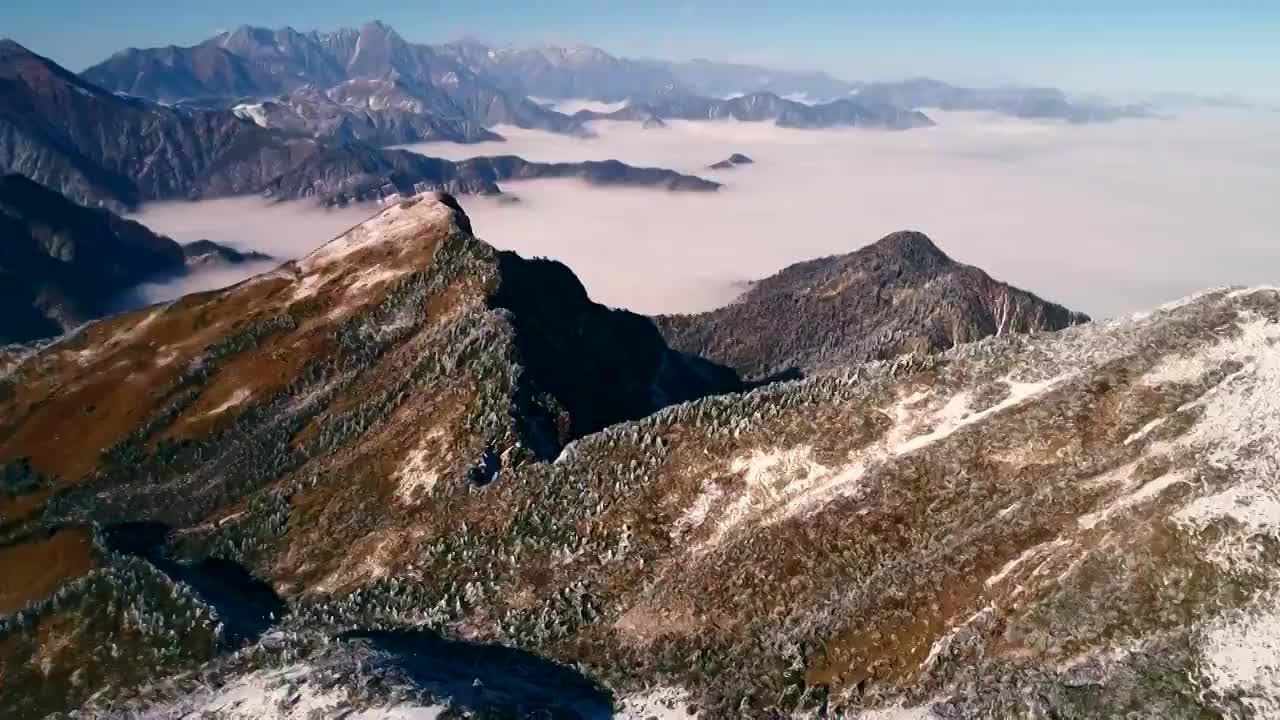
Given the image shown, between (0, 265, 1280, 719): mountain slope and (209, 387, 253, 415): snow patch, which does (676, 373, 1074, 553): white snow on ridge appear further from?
(209, 387, 253, 415): snow patch

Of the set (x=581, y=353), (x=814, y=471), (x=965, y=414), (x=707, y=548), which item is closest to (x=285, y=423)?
(x=581, y=353)

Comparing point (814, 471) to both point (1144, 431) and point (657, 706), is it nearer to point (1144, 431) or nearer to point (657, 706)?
point (657, 706)

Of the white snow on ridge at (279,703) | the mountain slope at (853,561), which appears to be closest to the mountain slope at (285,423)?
the mountain slope at (853,561)

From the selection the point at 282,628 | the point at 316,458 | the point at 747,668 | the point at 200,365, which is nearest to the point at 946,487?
the point at 747,668

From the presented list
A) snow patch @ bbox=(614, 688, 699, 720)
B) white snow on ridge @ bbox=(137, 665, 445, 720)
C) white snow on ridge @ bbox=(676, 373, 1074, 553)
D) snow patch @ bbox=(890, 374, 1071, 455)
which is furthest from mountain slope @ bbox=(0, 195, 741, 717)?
snow patch @ bbox=(890, 374, 1071, 455)

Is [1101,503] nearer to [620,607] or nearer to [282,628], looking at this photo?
[620,607]

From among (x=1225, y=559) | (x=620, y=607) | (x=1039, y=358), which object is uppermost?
(x=1039, y=358)

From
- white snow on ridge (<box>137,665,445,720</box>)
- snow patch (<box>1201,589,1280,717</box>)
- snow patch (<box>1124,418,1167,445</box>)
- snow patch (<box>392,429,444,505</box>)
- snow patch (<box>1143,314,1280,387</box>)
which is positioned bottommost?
white snow on ridge (<box>137,665,445,720</box>)

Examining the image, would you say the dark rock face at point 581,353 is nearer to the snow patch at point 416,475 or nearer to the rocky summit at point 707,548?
the rocky summit at point 707,548
